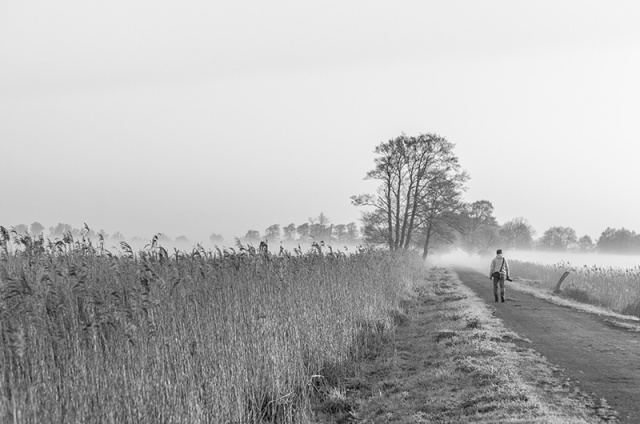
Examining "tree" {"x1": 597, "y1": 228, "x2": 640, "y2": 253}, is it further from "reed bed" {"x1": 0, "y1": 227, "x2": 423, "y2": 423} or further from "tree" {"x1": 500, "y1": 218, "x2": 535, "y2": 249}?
"reed bed" {"x1": 0, "y1": 227, "x2": 423, "y2": 423}

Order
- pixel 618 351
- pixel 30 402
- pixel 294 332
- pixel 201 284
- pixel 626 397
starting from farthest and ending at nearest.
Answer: pixel 618 351
pixel 294 332
pixel 201 284
pixel 626 397
pixel 30 402

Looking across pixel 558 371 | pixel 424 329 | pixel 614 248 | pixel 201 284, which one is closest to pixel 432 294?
pixel 424 329

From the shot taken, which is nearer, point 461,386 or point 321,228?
point 461,386

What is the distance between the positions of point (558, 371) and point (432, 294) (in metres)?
13.3

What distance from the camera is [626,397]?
23.7 feet

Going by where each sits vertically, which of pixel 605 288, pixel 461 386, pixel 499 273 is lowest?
pixel 461 386

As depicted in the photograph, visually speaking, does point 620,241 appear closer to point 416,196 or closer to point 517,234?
point 517,234

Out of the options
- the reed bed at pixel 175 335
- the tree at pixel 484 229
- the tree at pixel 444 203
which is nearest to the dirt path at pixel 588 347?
the reed bed at pixel 175 335

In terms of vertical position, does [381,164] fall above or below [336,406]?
above

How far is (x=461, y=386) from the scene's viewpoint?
8070mm

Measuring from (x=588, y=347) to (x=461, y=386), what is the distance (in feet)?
15.0

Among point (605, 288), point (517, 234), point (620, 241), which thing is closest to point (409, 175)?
point (605, 288)

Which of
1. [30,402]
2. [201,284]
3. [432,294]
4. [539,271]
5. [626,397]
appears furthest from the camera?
[539,271]

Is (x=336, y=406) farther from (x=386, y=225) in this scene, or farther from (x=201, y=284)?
(x=386, y=225)
